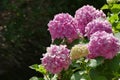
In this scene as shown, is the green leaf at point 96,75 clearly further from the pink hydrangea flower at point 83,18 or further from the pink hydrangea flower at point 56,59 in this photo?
the pink hydrangea flower at point 83,18

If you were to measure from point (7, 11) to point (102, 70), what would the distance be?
327 cm

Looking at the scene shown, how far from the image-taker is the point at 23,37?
16.0 ft

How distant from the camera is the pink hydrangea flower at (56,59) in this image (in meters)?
1.84

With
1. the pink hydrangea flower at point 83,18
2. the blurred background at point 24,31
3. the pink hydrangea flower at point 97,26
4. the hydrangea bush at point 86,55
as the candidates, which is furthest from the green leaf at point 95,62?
the blurred background at point 24,31

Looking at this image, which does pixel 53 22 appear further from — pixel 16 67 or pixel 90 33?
pixel 16 67

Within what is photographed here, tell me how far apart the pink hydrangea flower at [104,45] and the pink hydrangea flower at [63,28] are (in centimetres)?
19

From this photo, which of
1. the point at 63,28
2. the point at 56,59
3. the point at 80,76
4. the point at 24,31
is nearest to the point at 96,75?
the point at 80,76

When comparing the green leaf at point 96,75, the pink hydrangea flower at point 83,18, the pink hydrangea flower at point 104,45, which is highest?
the pink hydrangea flower at point 83,18

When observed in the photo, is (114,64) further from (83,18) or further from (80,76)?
(83,18)

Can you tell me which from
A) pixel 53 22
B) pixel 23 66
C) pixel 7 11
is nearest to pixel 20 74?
pixel 23 66

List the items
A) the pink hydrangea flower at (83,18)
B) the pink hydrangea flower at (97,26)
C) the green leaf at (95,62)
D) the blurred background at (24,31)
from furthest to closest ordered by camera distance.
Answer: the blurred background at (24,31)
the pink hydrangea flower at (83,18)
the pink hydrangea flower at (97,26)
the green leaf at (95,62)

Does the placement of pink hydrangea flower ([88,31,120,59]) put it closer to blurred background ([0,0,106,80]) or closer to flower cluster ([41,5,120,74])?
flower cluster ([41,5,120,74])

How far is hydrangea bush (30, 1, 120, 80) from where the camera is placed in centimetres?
185

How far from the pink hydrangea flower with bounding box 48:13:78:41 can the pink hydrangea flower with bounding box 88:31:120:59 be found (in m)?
0.19
